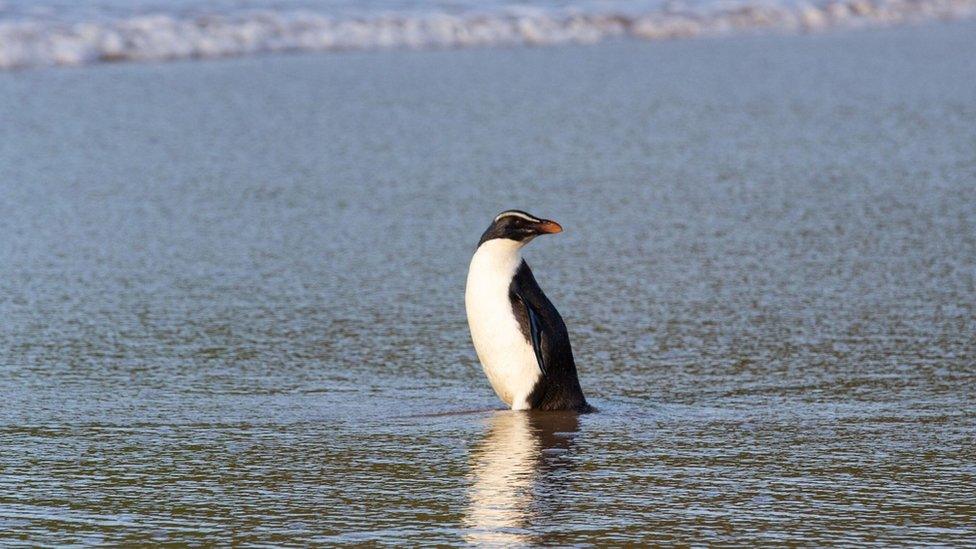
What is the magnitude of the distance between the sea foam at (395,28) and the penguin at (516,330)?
8.68 m

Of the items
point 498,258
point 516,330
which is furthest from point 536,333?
point 498,258

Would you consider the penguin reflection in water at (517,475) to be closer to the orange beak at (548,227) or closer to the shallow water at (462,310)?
the shallow water at (462,310)

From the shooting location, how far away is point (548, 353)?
4.50 m

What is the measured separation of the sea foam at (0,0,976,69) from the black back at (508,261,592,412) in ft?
28.7

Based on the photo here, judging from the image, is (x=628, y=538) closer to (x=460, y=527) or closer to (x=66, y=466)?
(x=460, y=527)

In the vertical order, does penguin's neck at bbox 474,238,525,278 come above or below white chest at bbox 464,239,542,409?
above

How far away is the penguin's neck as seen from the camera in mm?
4562

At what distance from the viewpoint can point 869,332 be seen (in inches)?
211

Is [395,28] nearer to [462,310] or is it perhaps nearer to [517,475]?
[462,310]

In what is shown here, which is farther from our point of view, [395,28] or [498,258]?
[395,28]

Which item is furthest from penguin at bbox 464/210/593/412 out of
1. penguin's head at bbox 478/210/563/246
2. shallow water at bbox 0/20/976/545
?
shallow water at bbox 0/20/976/545

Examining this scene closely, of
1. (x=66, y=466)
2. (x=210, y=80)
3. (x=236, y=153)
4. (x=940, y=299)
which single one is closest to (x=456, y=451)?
(x=66, y=466)

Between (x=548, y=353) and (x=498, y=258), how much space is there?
0.31 meters

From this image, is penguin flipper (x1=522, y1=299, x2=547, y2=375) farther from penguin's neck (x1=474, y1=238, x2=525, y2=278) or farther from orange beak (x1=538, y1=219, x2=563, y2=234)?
orange beak (x1=538, y1=219, x2=563, y2=234)
